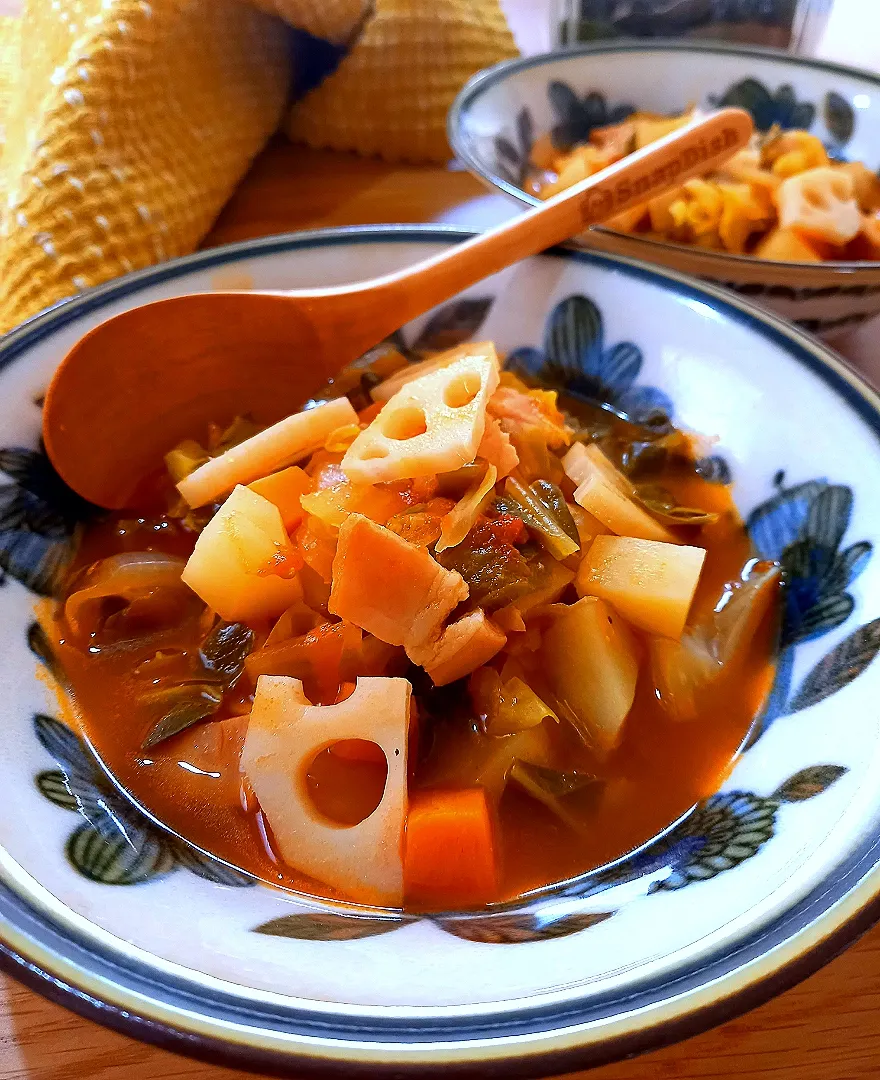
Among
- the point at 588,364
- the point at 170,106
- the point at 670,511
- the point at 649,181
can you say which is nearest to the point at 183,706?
the point at 670,511

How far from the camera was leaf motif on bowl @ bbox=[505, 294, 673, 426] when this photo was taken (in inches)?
44.5

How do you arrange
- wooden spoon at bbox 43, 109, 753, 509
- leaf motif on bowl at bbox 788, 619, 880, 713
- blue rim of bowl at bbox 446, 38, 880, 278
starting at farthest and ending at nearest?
blue rim of bowl at bbox 446, 38, 880, 278 → wooden spoon at bbox 43, 109, 753, 509 → leaf motif on bowl at bbox 788, 619, 880, 713

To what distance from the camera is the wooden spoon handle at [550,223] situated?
1108mm

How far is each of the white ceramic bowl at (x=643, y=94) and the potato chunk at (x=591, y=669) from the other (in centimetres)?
84

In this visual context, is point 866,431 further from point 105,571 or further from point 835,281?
point 105,571

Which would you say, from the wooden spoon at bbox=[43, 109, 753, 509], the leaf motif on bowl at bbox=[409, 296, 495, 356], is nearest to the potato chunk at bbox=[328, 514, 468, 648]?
the wooden spoon at bbox=[43, 109, 753, 509]

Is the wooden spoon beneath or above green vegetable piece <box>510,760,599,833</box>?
above

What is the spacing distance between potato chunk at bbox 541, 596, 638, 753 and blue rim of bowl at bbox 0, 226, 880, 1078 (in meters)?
0.29

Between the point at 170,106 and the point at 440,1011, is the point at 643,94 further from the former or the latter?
the point at 440,1011

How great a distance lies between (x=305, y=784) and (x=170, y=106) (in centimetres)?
124

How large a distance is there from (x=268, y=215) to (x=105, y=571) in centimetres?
101

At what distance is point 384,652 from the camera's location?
2.67ft

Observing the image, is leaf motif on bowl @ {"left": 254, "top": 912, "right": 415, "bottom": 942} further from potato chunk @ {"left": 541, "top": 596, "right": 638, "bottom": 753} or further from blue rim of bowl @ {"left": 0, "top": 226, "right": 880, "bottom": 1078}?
potato chunk @ {"left": 541, "top": 596, "right": 638, "bottom": 753}

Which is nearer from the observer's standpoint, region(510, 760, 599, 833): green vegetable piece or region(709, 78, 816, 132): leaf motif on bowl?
region(510, 760, 599, 833): green vegetable piece
